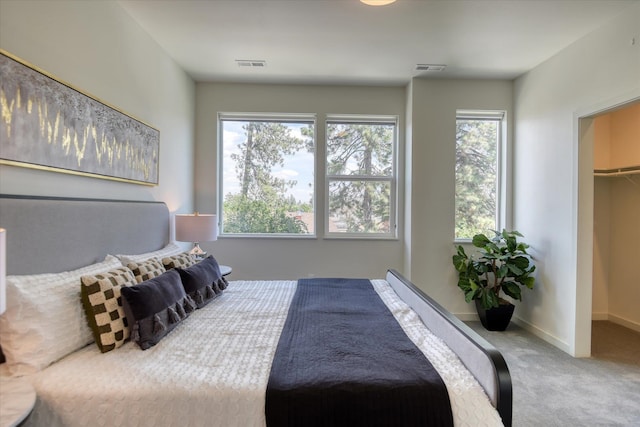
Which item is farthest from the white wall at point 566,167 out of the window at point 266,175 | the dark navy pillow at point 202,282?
the dark navy pillow at point 202,282

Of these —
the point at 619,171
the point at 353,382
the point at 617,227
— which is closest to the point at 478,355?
the point at 353,382

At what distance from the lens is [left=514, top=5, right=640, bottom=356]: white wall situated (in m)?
2.45

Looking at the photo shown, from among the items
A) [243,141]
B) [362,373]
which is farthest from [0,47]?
[243,141]

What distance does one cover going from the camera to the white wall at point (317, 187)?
3.76 m

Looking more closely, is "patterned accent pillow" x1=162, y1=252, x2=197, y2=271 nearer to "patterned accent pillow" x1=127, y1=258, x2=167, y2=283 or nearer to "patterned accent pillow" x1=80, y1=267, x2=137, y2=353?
"patterned accent pillow" x1=127, y1=258, x2=167, y2=283

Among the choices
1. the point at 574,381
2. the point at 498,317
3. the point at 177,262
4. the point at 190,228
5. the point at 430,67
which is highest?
the point at 430,67

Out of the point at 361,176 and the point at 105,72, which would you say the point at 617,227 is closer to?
the point at 361,176

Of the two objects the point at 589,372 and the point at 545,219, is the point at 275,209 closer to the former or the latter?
the point at 545,219

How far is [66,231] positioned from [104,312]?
1.88 feet

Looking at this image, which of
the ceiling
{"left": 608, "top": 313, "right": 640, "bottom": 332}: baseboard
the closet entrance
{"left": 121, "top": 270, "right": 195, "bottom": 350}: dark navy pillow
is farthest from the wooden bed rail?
{"left": 608, "top": 313, "right": 640, "bottom": 332}: baseboard

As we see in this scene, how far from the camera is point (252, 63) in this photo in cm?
321

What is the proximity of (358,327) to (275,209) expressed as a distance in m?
2.40

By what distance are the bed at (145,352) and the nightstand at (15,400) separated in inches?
1.6

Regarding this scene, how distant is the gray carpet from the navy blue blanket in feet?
3.80
